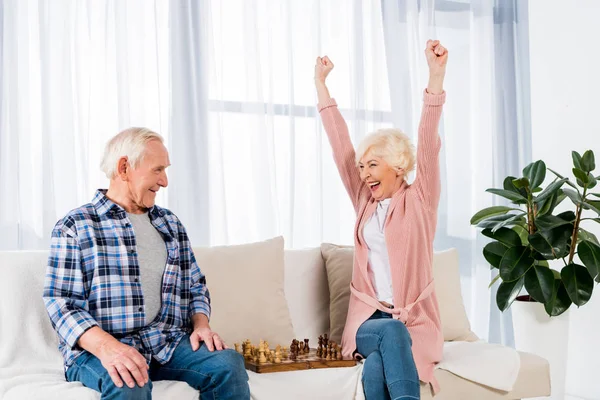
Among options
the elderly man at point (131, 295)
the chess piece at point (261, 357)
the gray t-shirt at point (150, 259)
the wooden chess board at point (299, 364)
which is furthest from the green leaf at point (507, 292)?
the gray t-shirt at point (150, 259)

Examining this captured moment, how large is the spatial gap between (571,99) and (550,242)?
1047 mm

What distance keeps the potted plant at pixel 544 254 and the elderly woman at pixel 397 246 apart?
21.4 inches

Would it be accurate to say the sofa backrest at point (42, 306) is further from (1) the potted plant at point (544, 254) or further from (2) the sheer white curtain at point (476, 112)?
(2) the sheer white curtain at point (476, 112)

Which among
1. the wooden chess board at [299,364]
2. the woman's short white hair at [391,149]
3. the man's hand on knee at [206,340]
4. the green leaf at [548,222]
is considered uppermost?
the woman's short white hair at [391,149]

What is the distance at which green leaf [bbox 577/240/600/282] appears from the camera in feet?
A: 9.37

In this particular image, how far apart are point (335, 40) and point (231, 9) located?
54 cm

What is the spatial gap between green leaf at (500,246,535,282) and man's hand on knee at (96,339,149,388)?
157 cm

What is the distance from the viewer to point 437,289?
292 cm

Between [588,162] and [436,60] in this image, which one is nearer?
[436,60]

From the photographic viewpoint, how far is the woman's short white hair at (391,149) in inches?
103

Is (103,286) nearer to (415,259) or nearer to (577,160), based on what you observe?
(415,259)

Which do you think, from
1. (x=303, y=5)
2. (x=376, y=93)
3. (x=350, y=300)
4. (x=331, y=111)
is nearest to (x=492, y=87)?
(x=376, y=93)

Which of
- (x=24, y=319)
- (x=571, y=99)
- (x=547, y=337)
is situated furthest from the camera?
(x=571, y=99)

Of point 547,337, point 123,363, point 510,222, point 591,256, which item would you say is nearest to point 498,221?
point 510,222
